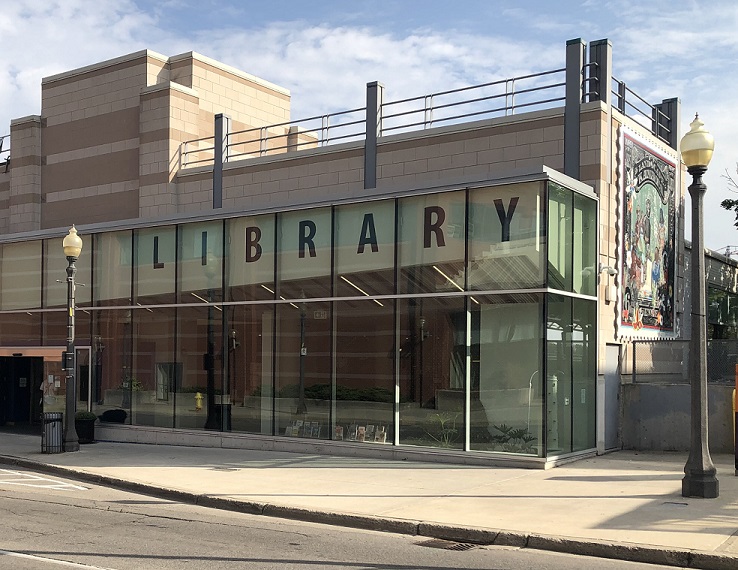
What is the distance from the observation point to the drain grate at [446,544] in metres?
10.2

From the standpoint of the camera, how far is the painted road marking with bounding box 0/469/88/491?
15438 mm

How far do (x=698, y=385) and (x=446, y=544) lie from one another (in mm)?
4768

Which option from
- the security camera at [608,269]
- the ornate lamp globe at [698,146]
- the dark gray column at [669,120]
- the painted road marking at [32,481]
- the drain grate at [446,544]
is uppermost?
the dark gray column at [669,120]

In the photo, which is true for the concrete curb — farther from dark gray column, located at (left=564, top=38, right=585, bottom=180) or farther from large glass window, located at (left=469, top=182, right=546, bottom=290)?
dark gray column, located at (left=564, top=38, right=585, bottom=180)

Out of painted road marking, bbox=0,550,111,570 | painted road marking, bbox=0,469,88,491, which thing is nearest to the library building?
painted road marking, bbox=0,469,88,491

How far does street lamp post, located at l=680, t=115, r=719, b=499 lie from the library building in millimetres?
3816

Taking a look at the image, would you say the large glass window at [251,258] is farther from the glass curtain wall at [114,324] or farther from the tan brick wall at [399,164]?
the glass curtain wall at [114,324]

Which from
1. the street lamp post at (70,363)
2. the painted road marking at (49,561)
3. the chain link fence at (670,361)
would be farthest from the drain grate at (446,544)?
the street lamp post at (70,363)

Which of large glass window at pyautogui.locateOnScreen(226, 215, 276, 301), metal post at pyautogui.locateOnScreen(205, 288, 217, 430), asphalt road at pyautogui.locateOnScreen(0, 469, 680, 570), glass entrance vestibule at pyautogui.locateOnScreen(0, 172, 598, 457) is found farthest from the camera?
metal post at pyautogui.locateOnScreen(205, 288, 217, 430)

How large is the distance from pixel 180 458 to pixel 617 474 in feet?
29.3

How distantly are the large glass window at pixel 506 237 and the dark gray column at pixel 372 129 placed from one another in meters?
4.95

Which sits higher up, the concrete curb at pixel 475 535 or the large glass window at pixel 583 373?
the large glass window at pixel 583 373

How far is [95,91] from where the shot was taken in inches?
1130

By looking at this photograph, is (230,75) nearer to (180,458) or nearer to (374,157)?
(374,157)
